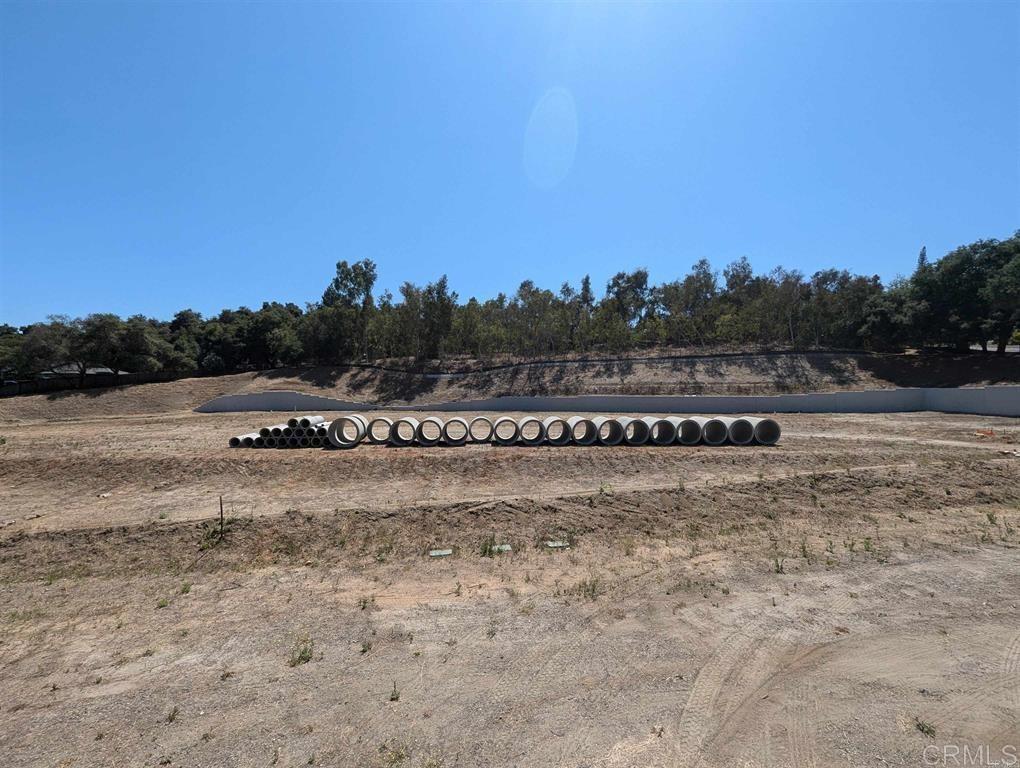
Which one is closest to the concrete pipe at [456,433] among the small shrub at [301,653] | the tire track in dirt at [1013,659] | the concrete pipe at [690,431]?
the concrete pipe at [690,431]

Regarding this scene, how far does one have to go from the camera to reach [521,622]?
5.71 metres

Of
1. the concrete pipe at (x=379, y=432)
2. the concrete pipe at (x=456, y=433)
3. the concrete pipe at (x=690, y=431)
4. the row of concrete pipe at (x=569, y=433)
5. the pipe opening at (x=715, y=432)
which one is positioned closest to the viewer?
the row of concrete pipe at (x=569, y=433)

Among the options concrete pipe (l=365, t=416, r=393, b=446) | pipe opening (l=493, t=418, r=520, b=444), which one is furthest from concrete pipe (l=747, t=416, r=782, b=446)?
concrete pipe (l=365, t=416, r=393, b=446)

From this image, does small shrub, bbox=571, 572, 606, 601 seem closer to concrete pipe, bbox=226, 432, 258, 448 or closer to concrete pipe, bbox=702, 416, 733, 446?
concrete pipe, bbox=702, 416, 733, 446

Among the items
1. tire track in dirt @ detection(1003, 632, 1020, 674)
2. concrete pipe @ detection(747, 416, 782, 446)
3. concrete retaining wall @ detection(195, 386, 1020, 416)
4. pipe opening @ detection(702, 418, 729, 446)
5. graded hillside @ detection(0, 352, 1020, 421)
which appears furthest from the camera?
graded hillside @ detection(0, 352, 1020, 421)

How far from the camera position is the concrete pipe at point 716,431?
16522 mm

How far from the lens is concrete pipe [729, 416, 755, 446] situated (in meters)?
16.3

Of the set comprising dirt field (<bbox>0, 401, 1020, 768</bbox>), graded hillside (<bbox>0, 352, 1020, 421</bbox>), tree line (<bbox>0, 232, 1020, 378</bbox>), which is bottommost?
dirt field (<bbox>0, 401, 1020, 768</bbox>)

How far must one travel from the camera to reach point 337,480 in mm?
12930

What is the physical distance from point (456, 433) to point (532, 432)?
2815 millimetres

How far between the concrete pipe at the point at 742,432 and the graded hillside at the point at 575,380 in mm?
19854

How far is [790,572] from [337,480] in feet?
35.2

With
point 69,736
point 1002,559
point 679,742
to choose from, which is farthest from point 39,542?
point 1002,559

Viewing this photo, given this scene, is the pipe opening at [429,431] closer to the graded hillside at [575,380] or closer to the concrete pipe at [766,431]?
the concrete pipe at [766,431]
